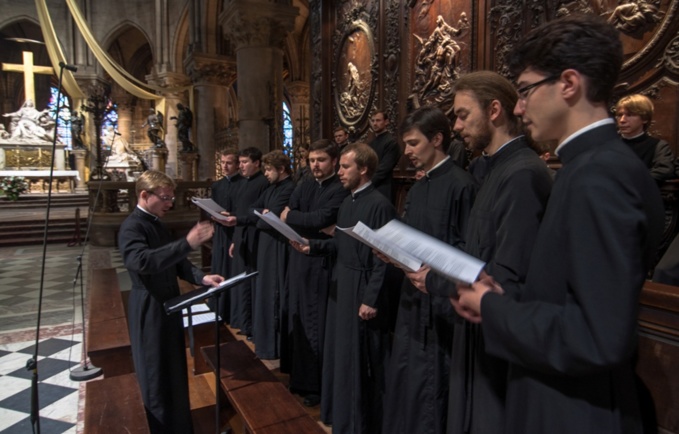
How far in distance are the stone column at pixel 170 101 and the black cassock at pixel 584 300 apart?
774 inches

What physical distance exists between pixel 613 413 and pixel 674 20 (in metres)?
3.02

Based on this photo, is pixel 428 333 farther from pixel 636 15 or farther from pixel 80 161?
pixel 80 161

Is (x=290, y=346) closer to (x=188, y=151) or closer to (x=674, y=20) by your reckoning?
(x=674, y=20)

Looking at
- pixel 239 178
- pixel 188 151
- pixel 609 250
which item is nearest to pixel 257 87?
pixel 239 178

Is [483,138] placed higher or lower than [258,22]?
lower

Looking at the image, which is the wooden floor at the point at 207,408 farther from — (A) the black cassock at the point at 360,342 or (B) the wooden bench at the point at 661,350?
(B) the wooden bench at the point at 661,350

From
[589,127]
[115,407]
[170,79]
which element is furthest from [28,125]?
[589,127]

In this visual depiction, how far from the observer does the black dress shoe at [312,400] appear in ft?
11.5

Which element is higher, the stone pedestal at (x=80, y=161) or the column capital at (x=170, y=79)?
the column capital at (x=170, y=79)

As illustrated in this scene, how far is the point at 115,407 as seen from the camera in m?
2.37

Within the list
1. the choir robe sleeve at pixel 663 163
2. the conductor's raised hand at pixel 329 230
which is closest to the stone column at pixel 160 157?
the conductor's raised hand at pixel 329 230

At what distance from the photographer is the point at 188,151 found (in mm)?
15961

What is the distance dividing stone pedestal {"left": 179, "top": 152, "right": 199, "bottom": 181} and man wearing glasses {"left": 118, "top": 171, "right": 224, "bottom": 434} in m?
13.6

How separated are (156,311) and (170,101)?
18.5 metres
